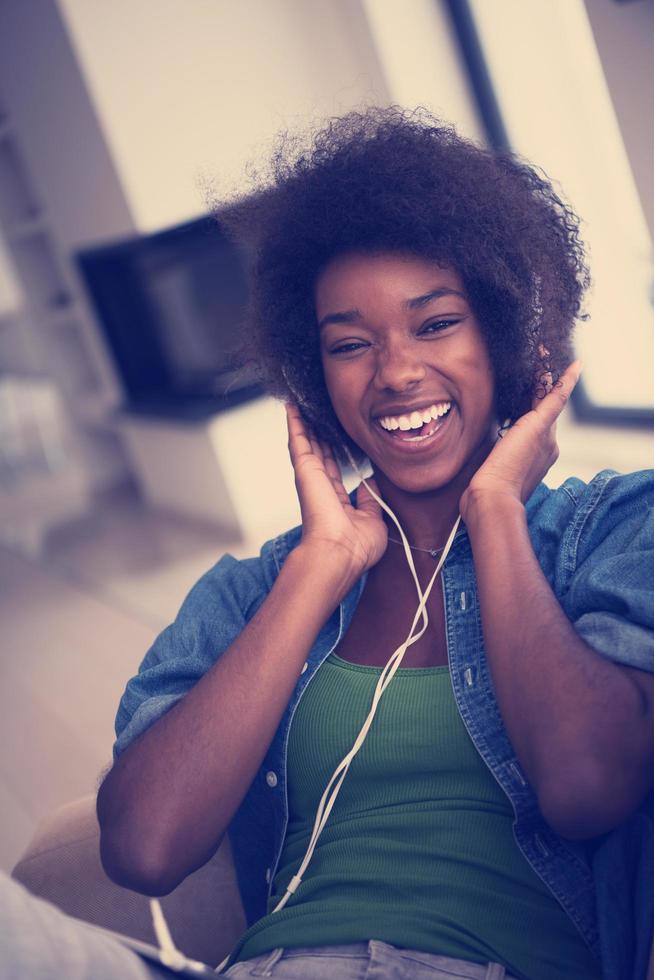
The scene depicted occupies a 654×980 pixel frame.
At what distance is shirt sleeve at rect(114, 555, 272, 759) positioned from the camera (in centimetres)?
113

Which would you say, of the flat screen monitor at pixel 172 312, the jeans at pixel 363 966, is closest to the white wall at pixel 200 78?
the flat screen monitor at pixel 172 312

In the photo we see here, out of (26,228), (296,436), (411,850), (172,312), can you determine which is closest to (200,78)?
(172,312)

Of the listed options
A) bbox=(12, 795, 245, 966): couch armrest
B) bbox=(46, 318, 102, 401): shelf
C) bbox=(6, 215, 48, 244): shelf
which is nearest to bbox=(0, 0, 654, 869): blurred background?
bbox=(6, 215, 48, 244): shelf

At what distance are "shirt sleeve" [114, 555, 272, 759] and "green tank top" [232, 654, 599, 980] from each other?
146 millimetres

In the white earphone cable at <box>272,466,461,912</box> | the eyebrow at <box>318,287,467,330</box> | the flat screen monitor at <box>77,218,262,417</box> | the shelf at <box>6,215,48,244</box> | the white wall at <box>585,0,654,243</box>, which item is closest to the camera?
the white earphone cable at <box>272,466,461,912</box>

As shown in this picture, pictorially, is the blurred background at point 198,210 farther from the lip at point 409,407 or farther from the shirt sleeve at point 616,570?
the shirt sleeve at point 616,570

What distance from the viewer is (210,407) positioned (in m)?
3.83

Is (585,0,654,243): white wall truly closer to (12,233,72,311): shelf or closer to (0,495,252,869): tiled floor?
(0,495,252,869): tiled floor

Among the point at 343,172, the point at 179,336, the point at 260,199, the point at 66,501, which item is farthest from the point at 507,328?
the point at 66,501

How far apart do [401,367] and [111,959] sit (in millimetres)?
686

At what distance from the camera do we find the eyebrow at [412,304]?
45.6 inches

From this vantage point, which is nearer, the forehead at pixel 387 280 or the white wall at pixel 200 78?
the forehead at pixel 387 280

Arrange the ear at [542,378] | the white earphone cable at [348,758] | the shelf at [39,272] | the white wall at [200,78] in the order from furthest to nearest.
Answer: the shelf at [39,272] < the white wall at [200,78] < the ear at [542,378] < the white earphone cable at [348,758]

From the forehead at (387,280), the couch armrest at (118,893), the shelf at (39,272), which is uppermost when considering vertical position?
the shelf at (39,272)
